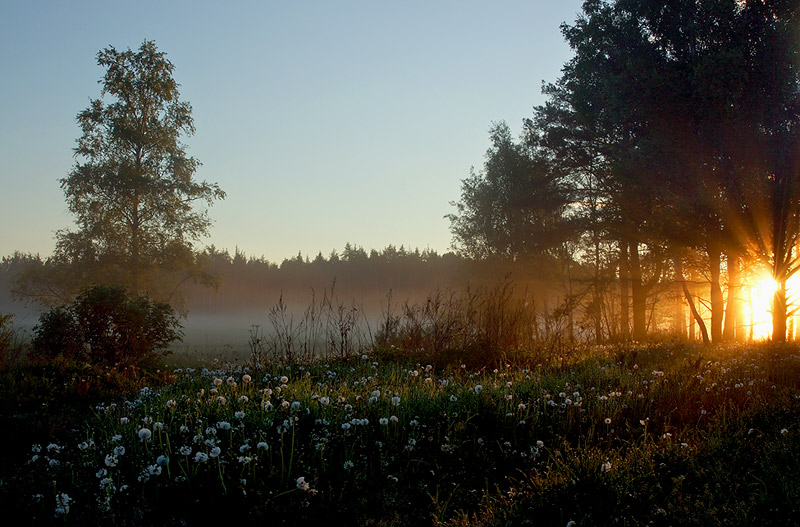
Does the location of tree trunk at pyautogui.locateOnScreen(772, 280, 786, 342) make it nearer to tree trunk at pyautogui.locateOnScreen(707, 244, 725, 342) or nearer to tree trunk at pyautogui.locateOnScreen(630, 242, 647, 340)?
tree trunk at pyautogui.locateOnScreen(707, 244, 725, 342)

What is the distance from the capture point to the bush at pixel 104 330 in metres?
11.5

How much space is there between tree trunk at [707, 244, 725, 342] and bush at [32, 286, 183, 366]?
47.3 feet

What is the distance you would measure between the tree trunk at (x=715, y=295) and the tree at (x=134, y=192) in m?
18.4

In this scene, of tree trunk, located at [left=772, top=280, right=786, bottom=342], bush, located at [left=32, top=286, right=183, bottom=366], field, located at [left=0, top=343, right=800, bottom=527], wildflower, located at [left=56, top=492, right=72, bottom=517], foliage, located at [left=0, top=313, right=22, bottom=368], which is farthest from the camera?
tree trunk, located at [left=772, top=280, right=786, bottom=342]

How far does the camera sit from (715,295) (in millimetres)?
16688

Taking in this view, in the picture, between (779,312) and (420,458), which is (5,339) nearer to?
(420,458)

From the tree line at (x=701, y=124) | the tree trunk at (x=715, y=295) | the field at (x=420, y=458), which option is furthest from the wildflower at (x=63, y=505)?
the tree trunk at (x=715, y=295)

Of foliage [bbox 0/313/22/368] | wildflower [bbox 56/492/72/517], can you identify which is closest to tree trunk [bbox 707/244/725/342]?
wildflower [bbox 56/492/72/517]

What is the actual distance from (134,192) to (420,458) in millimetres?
20158

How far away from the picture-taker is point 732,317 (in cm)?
1741

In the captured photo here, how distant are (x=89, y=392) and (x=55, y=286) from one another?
15.7m

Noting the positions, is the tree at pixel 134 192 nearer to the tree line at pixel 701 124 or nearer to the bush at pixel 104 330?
the bush at pixel 104 330

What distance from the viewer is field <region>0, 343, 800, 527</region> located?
11.3 feet

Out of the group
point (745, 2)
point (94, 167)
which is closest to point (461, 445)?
point (745, 2)
